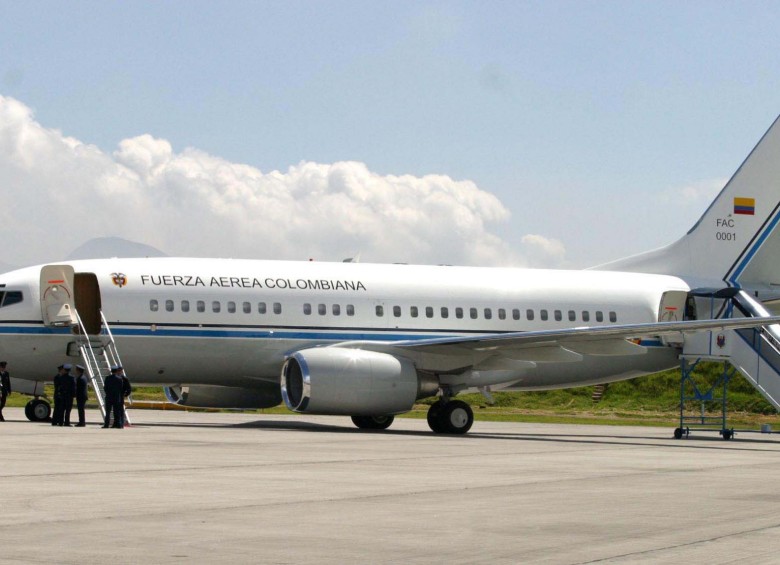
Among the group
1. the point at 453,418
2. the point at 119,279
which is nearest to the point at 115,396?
the point at 119,279

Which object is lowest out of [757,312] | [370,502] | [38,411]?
[370,502]

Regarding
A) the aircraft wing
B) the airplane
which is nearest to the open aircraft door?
the airplane

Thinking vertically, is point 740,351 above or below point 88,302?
below

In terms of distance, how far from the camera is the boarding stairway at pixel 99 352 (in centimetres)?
2803

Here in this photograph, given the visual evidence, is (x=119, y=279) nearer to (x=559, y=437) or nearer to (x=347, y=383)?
(x=347, y=383)

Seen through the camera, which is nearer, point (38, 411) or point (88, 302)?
point (88, 302)

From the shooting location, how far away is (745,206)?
38281 millimetres

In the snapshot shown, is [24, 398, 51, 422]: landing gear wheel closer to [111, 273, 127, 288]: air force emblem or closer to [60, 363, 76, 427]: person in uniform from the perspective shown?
[60, 363, 76, 427]: person in uniform

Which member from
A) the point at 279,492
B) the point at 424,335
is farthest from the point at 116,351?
the point at 279,492

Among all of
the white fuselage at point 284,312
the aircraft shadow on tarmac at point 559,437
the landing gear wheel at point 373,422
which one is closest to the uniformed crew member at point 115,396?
the white fuselage at point 284,312

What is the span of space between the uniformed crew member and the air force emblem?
276cm

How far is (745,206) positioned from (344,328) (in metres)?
15.0

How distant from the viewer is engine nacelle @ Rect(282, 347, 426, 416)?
2747 centimetres

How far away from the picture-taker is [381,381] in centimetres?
2825
